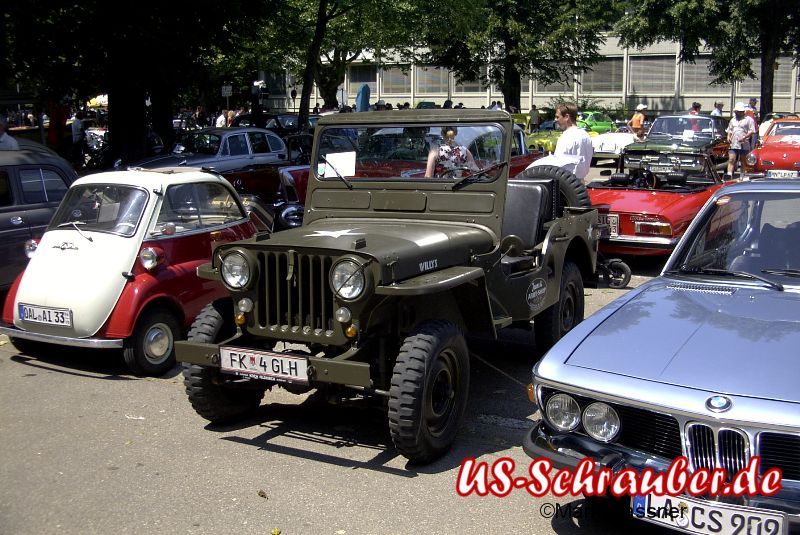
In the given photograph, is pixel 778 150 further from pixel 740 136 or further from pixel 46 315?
pixel 46 315

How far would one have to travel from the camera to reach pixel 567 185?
7.80m

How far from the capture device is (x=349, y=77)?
62281mm

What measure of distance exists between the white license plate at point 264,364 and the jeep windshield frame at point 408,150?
6.18 feet

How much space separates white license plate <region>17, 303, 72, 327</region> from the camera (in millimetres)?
6828

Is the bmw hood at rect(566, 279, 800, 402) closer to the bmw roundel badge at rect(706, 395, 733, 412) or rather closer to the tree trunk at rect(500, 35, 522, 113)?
the bmw roundel badge at rect(706, 395, 733, 412)

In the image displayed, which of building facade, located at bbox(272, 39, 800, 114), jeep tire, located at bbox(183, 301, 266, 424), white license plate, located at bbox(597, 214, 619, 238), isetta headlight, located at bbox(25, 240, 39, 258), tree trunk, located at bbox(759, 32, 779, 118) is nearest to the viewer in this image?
jeep tire, located at bbox(183, 301, 266, 424)

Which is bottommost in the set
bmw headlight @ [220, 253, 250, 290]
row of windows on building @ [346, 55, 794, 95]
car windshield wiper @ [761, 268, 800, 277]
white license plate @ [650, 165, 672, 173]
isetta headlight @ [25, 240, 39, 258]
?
isetta headlight @ [25, 240, 39, 258]

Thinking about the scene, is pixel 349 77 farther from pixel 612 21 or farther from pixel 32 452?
pixel 32 452

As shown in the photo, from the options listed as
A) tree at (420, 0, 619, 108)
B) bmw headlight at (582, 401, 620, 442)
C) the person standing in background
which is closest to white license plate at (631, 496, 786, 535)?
bmw headlight at (582, 401, 620, 442)

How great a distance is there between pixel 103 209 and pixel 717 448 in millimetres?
5681

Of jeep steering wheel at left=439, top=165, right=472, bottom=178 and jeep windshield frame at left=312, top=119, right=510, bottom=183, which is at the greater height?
jeep windshield frame at left=312, top=119, right=510, bottom=183

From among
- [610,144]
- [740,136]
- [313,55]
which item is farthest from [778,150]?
[313,55]

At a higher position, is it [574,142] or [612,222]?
[574,142]

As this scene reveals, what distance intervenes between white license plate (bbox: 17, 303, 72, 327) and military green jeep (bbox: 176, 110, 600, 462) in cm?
180
